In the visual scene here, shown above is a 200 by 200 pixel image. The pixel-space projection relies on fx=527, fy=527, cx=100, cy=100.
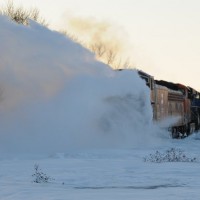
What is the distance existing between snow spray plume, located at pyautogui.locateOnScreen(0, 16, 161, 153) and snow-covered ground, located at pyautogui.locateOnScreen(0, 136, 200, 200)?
6.24 ft

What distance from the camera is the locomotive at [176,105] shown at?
21688 mm

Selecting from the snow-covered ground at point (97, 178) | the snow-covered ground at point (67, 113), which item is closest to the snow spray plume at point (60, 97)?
the snow-covered ground at point (67, 113)

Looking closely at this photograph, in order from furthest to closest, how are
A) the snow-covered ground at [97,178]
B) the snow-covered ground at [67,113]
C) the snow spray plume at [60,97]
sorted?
the snow spray plume at [60,97] < the snow-covered ground at [67,113] < the snow-covered ground at [97,178]

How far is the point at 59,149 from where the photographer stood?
1562cm

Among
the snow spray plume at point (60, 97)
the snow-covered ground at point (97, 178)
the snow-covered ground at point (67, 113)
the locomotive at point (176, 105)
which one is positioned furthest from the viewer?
the locomotive at point (176, 105)

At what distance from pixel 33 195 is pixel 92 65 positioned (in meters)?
10.0

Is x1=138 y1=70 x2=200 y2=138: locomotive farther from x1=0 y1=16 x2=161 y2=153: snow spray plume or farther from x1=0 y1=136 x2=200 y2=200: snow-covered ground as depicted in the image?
x1=0 y1=136 x2=200 y2=200: snow-covered ground

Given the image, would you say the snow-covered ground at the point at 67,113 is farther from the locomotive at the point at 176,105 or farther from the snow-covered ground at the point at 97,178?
the locomotive at the point at 176,105

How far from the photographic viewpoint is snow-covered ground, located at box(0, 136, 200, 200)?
25.9 ft

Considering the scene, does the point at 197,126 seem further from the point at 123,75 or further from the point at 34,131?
the point at 34,131

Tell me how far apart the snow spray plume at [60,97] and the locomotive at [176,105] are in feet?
6.47

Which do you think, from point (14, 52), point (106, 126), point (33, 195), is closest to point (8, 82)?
point (14, 52)

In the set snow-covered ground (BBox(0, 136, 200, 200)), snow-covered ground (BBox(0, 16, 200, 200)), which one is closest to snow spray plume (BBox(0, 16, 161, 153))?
snow-covered ground (BBox(0, 16, 200, 200))

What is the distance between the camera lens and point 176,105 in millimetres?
29781
